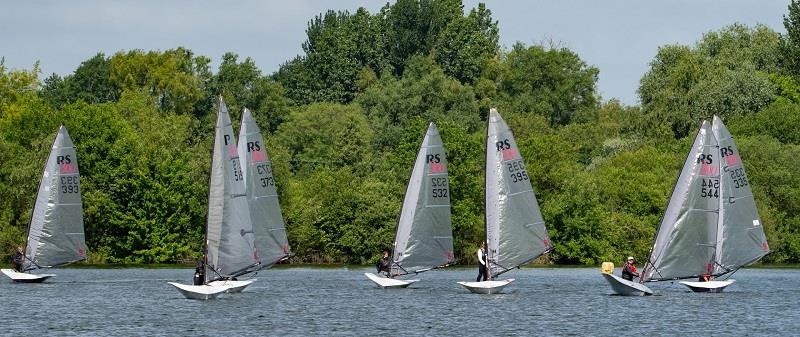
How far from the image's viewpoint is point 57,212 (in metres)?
97.1

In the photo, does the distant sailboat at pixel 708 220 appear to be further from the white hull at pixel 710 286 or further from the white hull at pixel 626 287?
the white hull at pixel 710 286

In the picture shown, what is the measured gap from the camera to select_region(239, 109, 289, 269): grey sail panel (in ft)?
280

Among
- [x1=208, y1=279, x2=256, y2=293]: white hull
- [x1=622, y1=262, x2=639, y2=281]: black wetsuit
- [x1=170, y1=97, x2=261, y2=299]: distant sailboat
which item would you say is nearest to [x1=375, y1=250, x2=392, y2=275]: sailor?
[x1=208, y1=279, x2=256, y2=293]: white hull

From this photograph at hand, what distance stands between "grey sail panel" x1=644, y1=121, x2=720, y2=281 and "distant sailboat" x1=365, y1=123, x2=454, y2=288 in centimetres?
1154

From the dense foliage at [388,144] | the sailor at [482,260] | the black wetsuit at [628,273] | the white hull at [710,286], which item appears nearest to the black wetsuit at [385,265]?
the sailor at [482,260]

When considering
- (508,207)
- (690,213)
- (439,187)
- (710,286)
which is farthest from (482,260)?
(710,286)

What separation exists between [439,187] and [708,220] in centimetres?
1412

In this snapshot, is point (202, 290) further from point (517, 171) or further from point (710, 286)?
point (710, 286)

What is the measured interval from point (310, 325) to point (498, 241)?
53.5 ft

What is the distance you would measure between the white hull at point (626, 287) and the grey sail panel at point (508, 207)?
3911 mm

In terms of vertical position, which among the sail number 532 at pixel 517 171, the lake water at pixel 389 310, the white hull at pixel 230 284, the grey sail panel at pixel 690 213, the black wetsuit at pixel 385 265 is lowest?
the lake water at pixel 389 310

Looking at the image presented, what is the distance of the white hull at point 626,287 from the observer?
82.2 m

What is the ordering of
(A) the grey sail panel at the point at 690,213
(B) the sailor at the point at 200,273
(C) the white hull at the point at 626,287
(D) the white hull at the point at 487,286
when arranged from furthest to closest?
(C) the white hull at the point at 626,287 < (D) the white hull at the point at 487,286 < (A) the grey sail panel at the point at 690,213 < (B) the sailor at the point at 200,273

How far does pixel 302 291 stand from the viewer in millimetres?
91375
